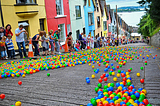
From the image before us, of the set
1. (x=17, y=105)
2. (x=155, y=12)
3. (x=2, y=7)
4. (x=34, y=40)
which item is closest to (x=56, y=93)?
(x=17, y=105)

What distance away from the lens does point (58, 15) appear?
61.6 feet

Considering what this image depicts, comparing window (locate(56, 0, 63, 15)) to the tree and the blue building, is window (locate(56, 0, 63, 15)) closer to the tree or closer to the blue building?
the blue building

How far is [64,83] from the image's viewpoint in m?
5.04

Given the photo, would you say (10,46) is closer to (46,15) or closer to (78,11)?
(46,15)

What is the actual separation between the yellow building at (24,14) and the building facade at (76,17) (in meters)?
6.43

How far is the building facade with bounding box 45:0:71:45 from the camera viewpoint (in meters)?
16.9

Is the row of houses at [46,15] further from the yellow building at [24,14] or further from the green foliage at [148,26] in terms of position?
the green foliage at [148,26]

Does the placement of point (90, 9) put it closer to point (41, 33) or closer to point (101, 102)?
point (41, 33)

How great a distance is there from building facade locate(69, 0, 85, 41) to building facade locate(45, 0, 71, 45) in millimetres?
1147

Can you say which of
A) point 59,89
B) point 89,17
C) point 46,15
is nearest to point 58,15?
point 46,15

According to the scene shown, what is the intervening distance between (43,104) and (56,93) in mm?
623

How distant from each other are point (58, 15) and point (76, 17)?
5.25 m

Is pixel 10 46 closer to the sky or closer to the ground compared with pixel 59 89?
closer to the sky

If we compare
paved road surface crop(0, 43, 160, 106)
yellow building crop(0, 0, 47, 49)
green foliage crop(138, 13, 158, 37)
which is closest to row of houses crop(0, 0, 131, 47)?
yellow building crop(0, 0, 47, 49)
